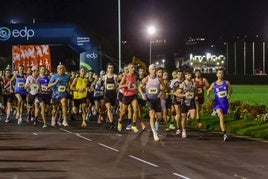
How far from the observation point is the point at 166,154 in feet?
41.2

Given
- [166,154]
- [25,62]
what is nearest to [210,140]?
[166,154]

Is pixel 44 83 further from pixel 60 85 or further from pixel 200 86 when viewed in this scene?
pixel 200 86

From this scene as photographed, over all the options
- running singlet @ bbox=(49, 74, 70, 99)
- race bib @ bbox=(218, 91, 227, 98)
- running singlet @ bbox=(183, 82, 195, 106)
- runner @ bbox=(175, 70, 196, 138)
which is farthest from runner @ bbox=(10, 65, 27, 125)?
race bib @ bbox=(218, 91, 227, 98)

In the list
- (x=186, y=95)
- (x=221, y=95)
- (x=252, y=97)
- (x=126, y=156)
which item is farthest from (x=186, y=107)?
(x=252, y=97)

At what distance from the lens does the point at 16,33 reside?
29.3m

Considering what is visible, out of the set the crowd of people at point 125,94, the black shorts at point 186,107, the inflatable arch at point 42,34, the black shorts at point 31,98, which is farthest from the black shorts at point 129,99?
the inflatable arch at point 42,34

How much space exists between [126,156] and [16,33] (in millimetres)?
18405

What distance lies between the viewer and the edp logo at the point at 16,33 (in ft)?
95.6

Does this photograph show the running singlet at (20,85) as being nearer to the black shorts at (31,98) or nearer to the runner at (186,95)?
the black shorts at (31,98)

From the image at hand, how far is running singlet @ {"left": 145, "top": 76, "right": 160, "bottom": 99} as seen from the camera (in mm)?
16125

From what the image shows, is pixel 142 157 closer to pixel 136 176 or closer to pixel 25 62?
pixel 136 176

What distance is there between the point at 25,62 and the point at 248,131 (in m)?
23.4

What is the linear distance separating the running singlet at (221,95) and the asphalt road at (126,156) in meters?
0.88

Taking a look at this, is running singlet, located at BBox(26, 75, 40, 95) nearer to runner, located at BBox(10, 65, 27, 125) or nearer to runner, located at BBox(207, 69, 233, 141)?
runner, located at BBox(10, 65, 27, 125)
